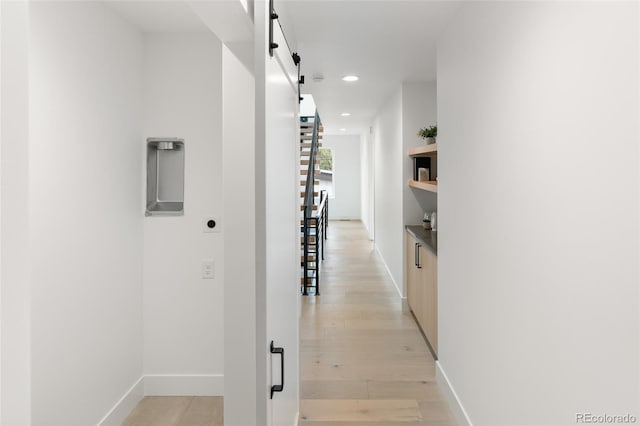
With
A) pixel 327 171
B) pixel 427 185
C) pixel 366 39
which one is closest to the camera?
pixel 366 39

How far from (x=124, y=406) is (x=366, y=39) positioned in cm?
289

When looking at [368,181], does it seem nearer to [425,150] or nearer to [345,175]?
[345,175]

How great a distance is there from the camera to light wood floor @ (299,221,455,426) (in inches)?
104

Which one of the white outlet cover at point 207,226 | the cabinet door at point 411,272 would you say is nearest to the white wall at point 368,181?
the cabinet door at point 411,272

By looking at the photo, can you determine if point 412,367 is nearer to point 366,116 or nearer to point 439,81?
point 439,81

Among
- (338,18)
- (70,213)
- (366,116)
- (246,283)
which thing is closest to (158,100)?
(70,213)

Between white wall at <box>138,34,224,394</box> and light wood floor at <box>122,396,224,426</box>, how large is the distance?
6 cm

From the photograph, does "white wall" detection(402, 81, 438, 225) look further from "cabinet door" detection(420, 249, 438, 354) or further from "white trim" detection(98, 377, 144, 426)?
"white trim" detection(98, 377, 144, 426)

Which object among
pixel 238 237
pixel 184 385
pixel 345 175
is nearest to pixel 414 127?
pixel 238 237

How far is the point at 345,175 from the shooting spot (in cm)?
1342

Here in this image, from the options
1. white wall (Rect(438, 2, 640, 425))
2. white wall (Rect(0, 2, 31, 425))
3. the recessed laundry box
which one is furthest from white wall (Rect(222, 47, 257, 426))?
white wall (Rect(0, 2, 31, 425))

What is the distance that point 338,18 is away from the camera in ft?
8.62

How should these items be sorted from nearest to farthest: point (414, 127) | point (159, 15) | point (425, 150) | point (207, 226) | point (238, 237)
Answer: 1. point (238, 237)
2. point (159, 15)
3. point (207, 226)
4. point (425, 150)
5. point (414, 127)

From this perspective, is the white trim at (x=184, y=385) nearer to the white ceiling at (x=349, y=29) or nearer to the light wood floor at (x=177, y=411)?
the light wood floor at (x=177, y=411)
